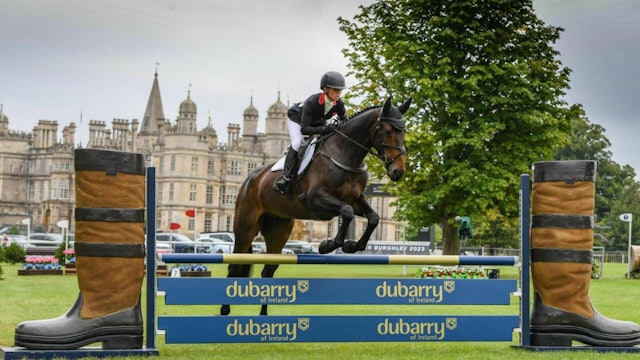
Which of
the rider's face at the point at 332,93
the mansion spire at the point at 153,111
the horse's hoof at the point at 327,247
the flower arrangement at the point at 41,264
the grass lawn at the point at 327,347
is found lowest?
the flower arrangement at the point at 41,264

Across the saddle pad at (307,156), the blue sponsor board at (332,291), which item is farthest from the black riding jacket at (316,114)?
the blue sponsor board at (332,291)

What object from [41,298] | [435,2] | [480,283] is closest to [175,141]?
[435,2]

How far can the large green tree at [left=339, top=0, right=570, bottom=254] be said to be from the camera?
31.0 meters

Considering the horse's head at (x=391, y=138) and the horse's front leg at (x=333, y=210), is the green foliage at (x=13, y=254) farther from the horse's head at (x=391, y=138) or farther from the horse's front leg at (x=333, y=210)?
the horse's head at (x=391, y=138)

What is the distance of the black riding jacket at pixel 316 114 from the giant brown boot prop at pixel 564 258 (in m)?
2.10

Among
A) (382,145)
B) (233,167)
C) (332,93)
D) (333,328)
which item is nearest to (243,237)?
(332,93)

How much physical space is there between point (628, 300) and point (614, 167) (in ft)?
256

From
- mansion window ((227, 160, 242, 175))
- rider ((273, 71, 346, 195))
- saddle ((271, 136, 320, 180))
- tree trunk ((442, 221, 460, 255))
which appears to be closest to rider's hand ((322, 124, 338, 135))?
rider ((273, 71, 346, 195))

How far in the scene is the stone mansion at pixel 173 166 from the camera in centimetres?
11162

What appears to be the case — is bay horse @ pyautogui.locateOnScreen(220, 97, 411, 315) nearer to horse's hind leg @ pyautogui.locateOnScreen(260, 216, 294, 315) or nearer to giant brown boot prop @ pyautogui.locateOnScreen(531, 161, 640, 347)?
horse's hind leg @ pyautogui.locateOnScreen(260, 216, 294, 315)

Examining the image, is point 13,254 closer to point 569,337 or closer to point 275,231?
point 275,231

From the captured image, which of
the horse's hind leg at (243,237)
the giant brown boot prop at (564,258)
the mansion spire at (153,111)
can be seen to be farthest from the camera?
the mansion spire at (153,111)

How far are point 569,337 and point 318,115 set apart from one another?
3.25 meters

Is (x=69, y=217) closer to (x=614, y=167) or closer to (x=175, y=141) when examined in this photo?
(x=175, y=141)
